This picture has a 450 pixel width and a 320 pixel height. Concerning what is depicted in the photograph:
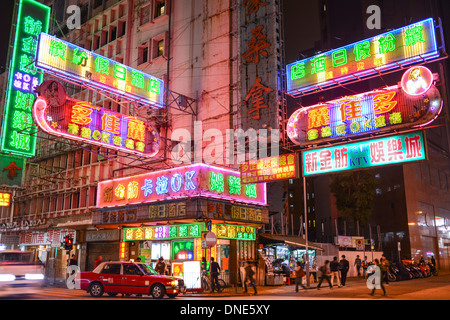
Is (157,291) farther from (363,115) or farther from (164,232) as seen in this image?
(363,115)

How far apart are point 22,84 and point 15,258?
15.5 meters

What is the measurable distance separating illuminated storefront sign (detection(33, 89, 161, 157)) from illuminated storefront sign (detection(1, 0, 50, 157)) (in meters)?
10.1

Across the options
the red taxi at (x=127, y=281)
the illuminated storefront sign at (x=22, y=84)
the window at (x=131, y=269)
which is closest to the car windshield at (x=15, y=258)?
Answer: the red taxi at (x=127, y=281)

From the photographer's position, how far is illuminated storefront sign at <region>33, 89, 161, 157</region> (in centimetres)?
1784

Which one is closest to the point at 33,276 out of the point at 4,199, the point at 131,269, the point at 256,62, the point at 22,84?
the point at 131,269

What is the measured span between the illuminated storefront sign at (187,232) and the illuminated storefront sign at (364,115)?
7.45m

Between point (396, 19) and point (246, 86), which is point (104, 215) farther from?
point (396, 19)

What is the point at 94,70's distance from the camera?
20188 mm

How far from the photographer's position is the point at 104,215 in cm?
2670

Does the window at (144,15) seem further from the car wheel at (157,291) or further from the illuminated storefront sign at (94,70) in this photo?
the car wheel at (157,291)

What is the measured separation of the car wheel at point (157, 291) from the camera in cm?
1660

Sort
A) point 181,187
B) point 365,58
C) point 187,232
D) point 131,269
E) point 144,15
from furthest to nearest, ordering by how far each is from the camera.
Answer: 1. point 144,15
2. point 187,232
3. point 181,187
4. point 365,58
5. point 131,269

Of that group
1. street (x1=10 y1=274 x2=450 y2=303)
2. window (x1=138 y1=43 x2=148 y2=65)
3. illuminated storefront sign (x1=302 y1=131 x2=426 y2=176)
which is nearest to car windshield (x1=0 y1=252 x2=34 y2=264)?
street (x1=10 y1=274 x2=450 y2=303)

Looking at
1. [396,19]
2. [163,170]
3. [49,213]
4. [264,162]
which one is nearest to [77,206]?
[49,213]
